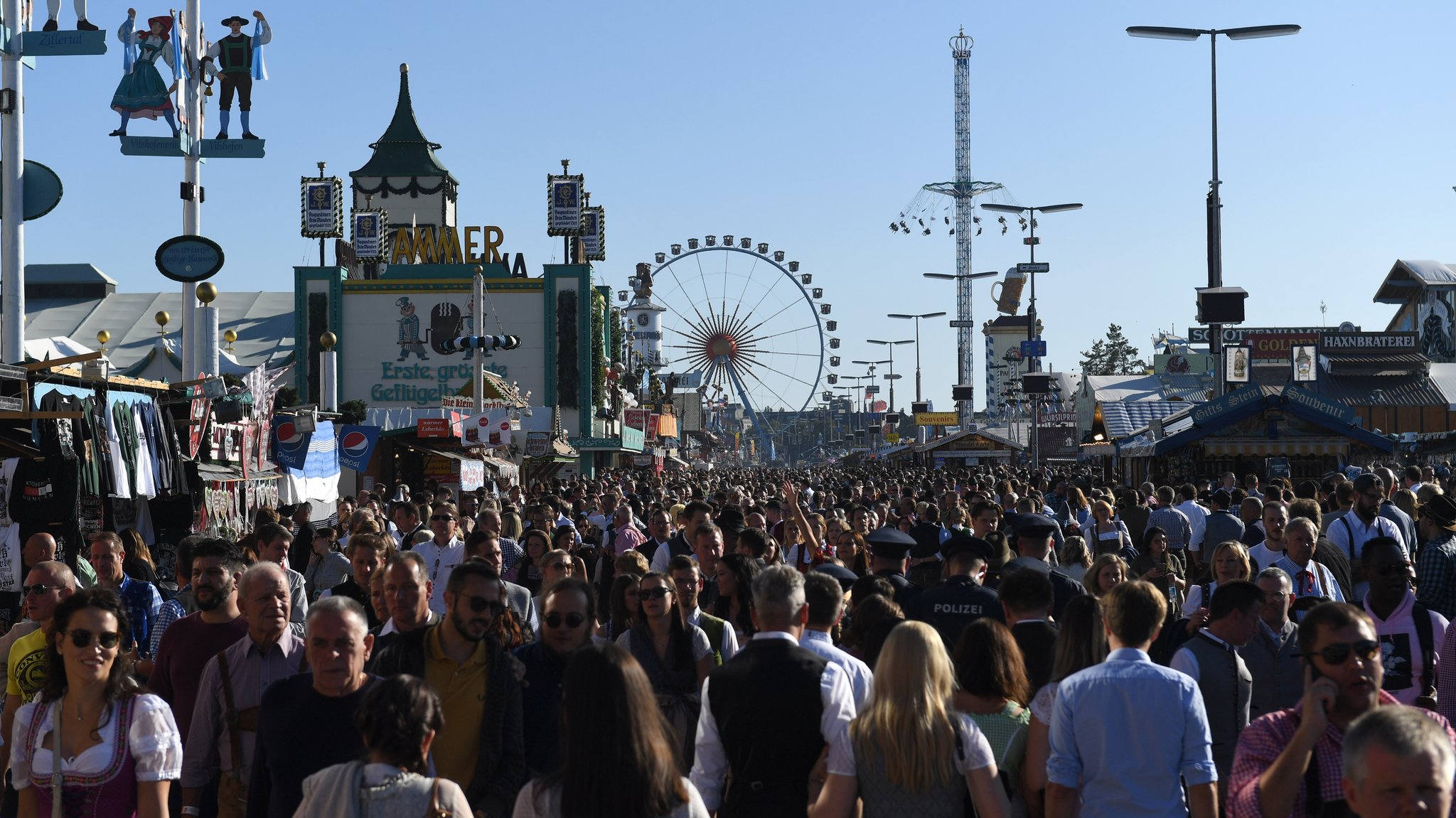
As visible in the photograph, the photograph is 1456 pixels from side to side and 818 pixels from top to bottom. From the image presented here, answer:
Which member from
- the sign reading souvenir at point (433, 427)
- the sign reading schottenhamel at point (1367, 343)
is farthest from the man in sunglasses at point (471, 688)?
the sign reading schottenhamel at point (1367, 343)

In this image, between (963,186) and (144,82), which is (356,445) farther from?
(963,186)

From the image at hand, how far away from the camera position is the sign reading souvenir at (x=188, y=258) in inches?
739

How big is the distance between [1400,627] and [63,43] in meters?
14.6

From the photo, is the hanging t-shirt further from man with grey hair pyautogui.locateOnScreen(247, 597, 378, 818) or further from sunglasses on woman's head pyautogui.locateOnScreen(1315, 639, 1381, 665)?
sunglasses on woman's head pyautogui.locateOnScreen(1315, 639, 1381, 665)

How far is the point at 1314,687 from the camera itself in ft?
14.5

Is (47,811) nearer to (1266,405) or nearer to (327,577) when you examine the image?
(327,577)

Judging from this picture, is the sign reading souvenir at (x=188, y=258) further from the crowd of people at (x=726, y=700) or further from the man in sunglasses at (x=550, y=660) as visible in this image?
the man in sunglasses at (x=550, y=660)

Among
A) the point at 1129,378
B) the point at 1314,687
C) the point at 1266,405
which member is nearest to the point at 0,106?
the point at 1314,687

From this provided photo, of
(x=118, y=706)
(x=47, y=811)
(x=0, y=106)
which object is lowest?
(x=47, y=811)

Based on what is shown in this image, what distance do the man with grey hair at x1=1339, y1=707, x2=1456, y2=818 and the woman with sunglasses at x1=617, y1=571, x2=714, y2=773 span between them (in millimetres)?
3467

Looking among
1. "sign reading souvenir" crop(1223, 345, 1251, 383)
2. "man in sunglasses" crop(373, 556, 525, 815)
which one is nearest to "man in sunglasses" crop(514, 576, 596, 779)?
"man in sunglasses" crop(373, 556, 525, 815)

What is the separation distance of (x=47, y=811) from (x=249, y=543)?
19.8 ft

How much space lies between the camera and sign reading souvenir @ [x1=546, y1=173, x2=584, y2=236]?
212 ft

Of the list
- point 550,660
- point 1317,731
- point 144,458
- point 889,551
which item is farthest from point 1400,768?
point 144,458
